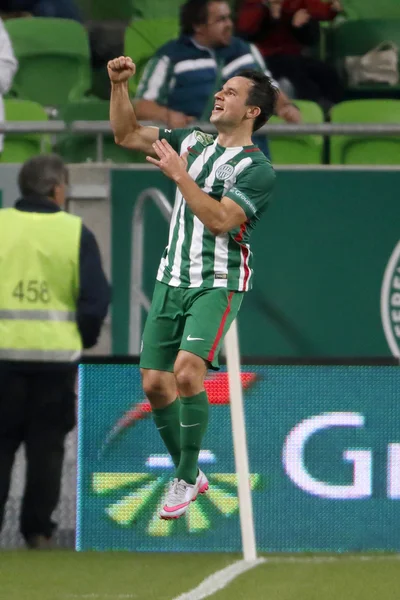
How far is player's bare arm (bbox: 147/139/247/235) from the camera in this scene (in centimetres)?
499

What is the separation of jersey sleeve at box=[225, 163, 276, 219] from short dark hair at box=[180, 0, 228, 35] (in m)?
2.67

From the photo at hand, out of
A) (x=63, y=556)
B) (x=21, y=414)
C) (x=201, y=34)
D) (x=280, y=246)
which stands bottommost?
(x=63, y=556)

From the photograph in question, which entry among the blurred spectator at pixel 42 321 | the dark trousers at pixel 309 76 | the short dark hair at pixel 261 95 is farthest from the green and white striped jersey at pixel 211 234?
→ the dark trousers at pixel 309 76

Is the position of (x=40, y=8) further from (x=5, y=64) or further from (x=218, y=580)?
(x=218, y=580)

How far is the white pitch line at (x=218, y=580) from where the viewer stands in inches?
203

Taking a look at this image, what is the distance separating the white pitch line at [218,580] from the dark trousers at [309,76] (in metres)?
4.07

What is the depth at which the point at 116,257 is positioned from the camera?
24.2 ft

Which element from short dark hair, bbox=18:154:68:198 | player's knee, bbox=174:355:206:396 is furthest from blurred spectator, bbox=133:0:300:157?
player's knee, bbox=174:355:206:396

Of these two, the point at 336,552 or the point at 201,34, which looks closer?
the point at 336,552

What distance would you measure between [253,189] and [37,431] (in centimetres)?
186

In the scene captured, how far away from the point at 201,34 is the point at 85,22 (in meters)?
3.15

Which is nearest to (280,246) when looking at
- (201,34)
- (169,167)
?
(201,34)

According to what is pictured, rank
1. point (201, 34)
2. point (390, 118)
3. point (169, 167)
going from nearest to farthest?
1. point (169, 167)
2. point (201, 34)
3. point (390, 118)

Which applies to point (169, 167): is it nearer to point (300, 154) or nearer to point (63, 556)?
point (63, 556)
